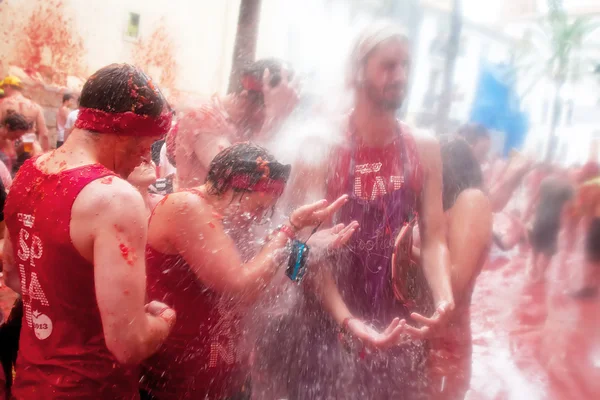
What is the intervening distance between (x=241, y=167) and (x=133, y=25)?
12820 millimetres

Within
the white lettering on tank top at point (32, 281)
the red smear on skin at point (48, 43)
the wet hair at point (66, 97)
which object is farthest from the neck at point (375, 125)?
the red smear on skin at point (48, 43)

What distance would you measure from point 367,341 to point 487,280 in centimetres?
453

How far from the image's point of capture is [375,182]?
203 centimetres

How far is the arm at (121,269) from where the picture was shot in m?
1.28

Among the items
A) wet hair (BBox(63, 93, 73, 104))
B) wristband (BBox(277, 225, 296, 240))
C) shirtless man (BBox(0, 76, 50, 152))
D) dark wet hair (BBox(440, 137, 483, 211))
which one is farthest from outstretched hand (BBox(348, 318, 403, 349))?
wet hair (BBox(63, 93, 73, 104))

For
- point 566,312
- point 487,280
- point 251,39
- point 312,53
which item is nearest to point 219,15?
point 251,39

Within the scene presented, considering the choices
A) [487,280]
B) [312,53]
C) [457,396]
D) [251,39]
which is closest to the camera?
[457,396]

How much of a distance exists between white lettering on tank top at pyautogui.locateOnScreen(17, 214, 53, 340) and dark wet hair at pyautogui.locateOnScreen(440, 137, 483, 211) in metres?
1.80

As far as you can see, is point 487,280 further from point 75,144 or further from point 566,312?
point 75,144

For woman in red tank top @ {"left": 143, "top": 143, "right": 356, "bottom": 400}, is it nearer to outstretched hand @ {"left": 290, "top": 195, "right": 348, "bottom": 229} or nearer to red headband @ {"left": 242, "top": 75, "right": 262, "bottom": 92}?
outstretched hand @ {"left": 290, "top": 195, "right": 348, "bottom": 229}

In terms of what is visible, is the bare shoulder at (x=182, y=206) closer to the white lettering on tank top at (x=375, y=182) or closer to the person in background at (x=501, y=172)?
the white lettering on tank top at (x=375, y=182)

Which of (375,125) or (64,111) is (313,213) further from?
(64,111)

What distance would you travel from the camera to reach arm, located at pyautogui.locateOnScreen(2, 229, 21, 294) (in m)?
1.68

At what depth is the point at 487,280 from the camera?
5910 mm
